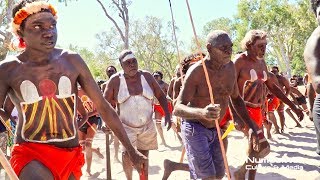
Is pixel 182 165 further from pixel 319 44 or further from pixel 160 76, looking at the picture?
pixel 160 76

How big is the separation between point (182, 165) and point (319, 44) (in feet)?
10.1

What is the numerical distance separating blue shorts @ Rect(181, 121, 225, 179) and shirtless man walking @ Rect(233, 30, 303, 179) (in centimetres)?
97

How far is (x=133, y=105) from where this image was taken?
5.41 meters

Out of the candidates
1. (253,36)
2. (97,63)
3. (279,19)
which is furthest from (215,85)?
(97,63)

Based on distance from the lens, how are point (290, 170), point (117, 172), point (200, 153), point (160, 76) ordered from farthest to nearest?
1. point (160, 76)
2. point (117, 172)
3. point (290, 170)
4. point (200, 153)

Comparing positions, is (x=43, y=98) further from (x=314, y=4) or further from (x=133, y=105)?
(x=133, y=105)

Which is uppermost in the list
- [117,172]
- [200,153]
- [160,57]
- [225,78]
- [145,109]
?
[160,57]

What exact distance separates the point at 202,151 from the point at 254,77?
181cm

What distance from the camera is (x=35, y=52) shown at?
9.34 ft

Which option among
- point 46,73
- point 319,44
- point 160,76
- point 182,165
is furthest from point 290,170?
point 160,76

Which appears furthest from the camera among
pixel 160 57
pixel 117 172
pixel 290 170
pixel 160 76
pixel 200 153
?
pixel 160 57

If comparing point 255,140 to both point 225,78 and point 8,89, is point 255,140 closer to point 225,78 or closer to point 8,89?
point 225,78

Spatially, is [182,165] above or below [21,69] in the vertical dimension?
below

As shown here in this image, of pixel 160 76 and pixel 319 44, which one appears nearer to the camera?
pixel 319 44
